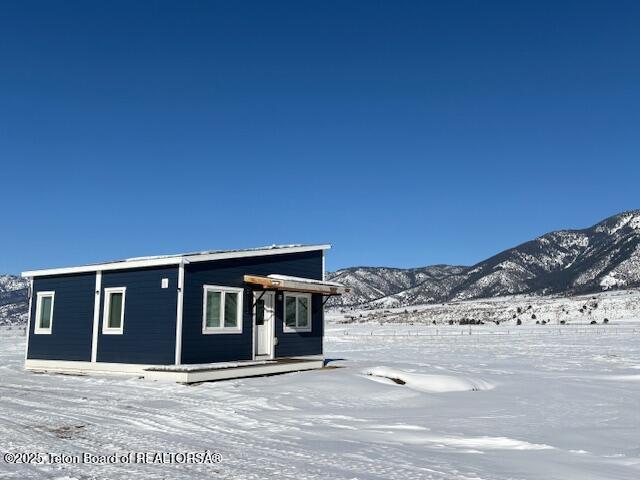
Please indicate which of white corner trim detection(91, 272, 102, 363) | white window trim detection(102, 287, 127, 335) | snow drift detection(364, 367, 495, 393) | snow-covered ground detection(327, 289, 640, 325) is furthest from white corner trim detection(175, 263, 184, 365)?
snow-covered ground detection(327, 289, 640, 325)

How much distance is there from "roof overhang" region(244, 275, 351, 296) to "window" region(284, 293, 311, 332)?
0.85 metres

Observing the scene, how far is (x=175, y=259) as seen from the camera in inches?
657

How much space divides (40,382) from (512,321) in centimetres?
7032

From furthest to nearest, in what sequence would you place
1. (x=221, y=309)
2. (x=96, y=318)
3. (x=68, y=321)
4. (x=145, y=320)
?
(x=68, y=321), (x=96, y=318), (x=221, y=309), (x=145, y=320)

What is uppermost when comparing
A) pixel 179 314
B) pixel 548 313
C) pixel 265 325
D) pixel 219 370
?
pixel 548 313

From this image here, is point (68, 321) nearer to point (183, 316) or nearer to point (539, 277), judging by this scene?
point (183, 316)

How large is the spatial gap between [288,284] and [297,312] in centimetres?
240

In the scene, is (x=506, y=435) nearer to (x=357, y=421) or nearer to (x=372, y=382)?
(x=357, y=421)

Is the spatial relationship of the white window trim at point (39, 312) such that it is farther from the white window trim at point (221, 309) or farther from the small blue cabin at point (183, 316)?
the white window trim at point (221, 309)

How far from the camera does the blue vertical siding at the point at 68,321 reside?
61.9 feet

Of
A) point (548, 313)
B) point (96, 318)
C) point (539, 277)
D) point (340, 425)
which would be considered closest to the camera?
point (340, 425)

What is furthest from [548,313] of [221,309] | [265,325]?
[221,309]

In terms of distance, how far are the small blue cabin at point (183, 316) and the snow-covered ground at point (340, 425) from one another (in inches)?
43.7

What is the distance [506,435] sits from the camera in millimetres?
9195
